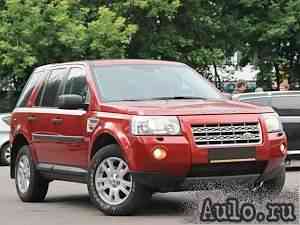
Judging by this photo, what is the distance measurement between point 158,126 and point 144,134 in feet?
0.57

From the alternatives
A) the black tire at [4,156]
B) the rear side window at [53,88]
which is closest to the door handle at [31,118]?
the rear side window at [53,88]

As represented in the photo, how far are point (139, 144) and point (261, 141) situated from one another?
1.39m

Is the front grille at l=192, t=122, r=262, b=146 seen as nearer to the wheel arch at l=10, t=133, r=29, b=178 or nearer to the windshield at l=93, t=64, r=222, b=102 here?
the windshield at l=93, t=64, r=222, b=102

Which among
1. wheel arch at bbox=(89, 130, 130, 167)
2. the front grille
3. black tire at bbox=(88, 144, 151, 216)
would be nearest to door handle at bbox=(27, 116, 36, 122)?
wheel arch at bbox=(89, 130, 130, 167)

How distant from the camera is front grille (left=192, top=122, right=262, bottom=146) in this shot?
8914mm

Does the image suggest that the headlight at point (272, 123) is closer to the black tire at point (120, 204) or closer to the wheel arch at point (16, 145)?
the black tire at point (120, 204)

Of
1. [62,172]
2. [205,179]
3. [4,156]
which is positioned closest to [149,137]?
[205,179]

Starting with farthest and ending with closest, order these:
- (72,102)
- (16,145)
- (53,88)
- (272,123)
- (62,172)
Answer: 1. (16,145)
2. (53,88)
3. (62,172)
4. (72,102)
5. (272,123)

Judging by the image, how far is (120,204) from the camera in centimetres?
919

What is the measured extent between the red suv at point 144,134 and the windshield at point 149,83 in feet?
0.04

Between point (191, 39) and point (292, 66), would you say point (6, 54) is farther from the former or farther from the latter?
point (292, 66)

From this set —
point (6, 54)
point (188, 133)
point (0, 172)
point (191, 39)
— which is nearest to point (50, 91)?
point (188, 133)

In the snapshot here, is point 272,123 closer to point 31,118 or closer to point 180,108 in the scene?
point 180,108

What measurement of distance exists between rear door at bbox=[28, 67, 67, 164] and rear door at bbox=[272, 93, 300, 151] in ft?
23.0
